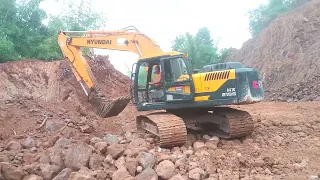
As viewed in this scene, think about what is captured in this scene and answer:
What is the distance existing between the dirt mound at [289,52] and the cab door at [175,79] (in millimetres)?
10114

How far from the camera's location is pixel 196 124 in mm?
7656

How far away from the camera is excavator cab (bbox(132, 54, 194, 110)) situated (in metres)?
7.03

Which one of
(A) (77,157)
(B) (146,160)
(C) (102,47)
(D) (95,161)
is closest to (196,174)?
(B) (146,160)

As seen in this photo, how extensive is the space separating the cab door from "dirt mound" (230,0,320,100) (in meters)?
10.1

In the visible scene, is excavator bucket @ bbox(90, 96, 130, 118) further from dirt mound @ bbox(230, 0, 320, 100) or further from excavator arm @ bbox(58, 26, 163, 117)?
dirt mound @ bbox(230, 0, 320, 100)

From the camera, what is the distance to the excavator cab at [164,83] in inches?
277

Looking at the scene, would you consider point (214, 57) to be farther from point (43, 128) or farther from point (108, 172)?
point (108, 172)

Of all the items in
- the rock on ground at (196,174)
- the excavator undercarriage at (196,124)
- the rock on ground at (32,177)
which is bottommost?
the rock on ground at (196,174)

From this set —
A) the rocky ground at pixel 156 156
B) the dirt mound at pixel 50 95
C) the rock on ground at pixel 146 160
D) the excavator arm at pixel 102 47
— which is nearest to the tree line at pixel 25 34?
the dirt mound at pixel 50 95

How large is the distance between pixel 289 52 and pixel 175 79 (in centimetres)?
1591

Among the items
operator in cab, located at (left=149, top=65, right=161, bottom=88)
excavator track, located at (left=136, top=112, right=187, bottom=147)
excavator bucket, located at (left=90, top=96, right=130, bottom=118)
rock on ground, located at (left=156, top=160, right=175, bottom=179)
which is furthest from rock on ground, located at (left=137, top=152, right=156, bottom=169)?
excavator bucket, located at (left=90, top=96, right=130, bottom=118)

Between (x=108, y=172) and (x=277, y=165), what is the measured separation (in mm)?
2627

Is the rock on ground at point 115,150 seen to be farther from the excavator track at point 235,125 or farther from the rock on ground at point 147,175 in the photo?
the excavator track at point 235,125

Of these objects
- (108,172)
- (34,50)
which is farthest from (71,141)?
(34,50)
